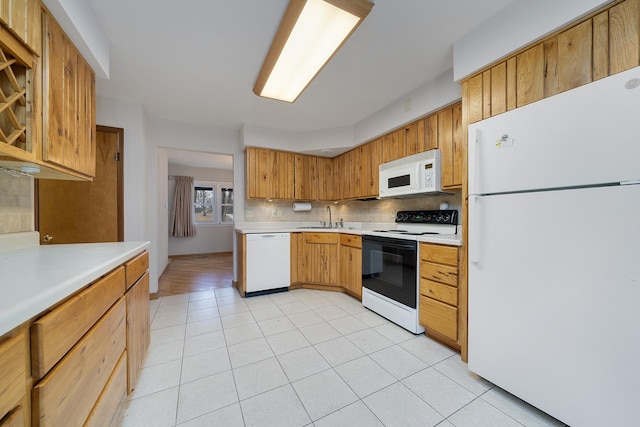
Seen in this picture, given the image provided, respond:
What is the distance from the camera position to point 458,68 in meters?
1.81

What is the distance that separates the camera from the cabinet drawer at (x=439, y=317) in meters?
1.87

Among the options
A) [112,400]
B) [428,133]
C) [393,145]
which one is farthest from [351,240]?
[112,400]

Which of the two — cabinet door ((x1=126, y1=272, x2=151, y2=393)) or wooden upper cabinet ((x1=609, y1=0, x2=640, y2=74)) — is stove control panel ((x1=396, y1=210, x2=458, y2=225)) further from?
cabinet door ((x1=126, y1=272, x2=151, y2=393))

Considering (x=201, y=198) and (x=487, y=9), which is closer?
(x=487, y=9)

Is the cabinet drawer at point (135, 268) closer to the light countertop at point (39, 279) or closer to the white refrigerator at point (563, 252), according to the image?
the light countertop at point (39, 279)

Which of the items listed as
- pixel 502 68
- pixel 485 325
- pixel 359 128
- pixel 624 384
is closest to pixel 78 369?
pixel 485 325

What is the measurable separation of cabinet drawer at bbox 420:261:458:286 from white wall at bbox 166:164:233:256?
5.97 meters

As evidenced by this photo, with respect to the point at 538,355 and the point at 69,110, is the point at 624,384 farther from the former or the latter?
the point at 69,110

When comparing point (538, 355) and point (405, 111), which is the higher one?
point (405, 111)

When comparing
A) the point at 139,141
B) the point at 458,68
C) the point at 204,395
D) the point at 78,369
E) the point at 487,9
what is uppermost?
the point at 487,9

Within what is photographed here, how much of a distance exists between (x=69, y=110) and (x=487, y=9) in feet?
8.66

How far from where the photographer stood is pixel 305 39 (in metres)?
1.67

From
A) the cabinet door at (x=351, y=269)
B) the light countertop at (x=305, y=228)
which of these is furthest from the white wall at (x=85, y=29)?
the cabinet door at (x=351, y=269)

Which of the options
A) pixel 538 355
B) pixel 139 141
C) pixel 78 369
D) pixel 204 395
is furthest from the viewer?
pixel 139 141
